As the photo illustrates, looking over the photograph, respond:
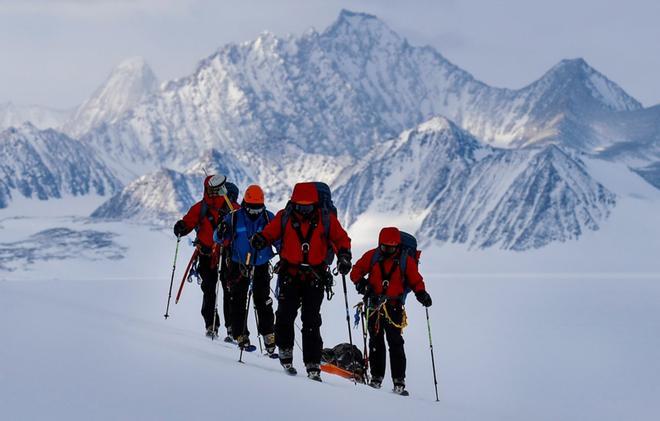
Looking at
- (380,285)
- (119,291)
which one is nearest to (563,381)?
(380,285)

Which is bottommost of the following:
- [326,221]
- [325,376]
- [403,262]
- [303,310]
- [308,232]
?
[325,376]

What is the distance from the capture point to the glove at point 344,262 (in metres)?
11.5

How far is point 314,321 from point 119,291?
92756 mm

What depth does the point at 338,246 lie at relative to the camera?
39.1ft

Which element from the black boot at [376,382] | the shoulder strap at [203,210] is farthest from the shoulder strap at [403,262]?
the shoulder strap at [203,210]

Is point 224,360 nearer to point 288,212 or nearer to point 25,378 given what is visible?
point 288,212

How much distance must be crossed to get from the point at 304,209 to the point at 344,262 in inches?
40.3

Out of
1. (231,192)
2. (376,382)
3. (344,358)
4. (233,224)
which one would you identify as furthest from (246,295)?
(344,358)

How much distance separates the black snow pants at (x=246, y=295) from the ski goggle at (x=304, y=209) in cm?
195

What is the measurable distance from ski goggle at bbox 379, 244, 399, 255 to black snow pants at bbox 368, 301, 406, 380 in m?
0.94

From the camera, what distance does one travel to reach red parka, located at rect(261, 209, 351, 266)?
11898 mm

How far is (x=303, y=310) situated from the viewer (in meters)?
12.2

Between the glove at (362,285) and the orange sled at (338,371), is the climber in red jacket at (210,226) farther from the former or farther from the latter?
the glove at (362,285)

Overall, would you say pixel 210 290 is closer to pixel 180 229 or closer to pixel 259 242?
pixel 180 229
